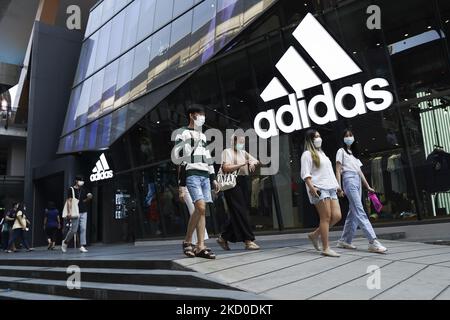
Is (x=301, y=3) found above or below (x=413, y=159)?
above

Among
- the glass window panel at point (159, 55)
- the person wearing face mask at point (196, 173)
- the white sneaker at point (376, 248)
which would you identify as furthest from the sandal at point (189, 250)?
the glass window panel at point (159, 55)

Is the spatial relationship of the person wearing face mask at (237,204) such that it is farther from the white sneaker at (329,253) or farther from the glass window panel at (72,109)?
the glass window panel at (72,109)

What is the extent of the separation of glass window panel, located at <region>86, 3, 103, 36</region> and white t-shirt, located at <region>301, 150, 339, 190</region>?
1840cm

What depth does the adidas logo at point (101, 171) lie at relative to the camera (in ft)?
57.0

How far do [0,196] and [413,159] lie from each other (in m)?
24.3

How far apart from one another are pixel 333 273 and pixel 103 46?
18.5m

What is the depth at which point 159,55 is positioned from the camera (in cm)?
1543

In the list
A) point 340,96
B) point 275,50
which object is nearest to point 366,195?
point 340,96

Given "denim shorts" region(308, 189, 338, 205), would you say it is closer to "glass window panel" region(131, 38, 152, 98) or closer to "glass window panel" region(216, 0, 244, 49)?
"glass window panel" region(216, 0, 244, 49)

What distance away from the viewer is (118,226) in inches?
701

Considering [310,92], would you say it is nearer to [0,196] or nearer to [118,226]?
[118,226]

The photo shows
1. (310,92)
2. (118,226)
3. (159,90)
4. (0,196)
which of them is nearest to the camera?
(310,92)

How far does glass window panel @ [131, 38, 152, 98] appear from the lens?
52.5 ft

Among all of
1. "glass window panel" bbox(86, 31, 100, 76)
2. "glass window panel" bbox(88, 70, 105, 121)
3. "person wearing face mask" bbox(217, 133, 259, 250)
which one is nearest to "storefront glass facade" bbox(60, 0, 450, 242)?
"glass window panel" bbox(88, 70, 105, 121)
